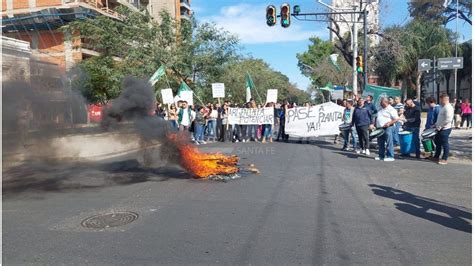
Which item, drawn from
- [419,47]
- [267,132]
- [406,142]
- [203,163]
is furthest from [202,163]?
[419,47]

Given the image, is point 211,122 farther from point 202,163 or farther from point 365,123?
point 202,163

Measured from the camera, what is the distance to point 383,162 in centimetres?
991

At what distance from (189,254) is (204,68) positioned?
879 inches

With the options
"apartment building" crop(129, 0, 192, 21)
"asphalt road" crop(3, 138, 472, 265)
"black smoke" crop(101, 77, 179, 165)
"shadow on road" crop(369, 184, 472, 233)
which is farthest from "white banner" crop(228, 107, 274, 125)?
"apartment building" crop(129, 0, 192, 21)

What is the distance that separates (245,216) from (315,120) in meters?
10.0

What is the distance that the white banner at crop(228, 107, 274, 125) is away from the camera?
1582 cm

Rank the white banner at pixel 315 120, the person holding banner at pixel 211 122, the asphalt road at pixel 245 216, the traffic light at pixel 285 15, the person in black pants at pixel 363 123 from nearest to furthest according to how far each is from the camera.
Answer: the asphalt road at pixel 245 216
the person in black pants at pixel 363 123
the white banner at pixel 315 120
the person holding banner at pixel 211 122
the traffic light at pixel 285 15

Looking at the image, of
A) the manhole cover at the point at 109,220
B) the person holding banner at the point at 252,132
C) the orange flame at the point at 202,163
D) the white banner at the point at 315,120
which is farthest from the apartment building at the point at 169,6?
the manhole cover at the point at 109,220

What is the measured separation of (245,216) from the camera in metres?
5.21

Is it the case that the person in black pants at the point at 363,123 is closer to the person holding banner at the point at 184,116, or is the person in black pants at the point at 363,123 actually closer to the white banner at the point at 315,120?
the white banner at the point at 315,120

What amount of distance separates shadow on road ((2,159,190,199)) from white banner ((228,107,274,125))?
24.4ft

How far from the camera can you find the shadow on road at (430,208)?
492cm

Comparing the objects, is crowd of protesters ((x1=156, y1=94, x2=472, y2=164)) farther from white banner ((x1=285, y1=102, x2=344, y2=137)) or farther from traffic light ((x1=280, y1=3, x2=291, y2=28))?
traffic light ((x1=280, y1=3, x2=291, y2=28))

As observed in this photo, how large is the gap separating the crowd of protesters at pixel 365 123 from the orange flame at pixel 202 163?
79 cm
